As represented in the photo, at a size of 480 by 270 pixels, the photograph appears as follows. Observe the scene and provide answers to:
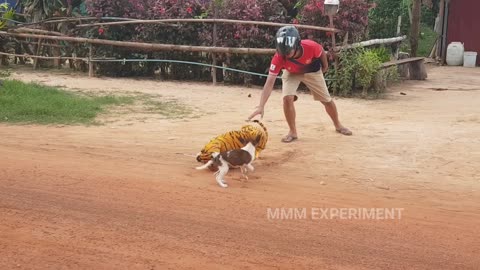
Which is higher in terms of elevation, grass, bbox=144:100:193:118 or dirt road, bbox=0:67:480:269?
grass, bbox=144:100:193:118

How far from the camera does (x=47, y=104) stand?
895 cm

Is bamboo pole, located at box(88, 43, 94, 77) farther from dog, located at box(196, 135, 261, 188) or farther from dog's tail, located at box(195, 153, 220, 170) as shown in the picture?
dog, located at box(196, 135, 261, 188)

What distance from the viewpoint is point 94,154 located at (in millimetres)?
6305

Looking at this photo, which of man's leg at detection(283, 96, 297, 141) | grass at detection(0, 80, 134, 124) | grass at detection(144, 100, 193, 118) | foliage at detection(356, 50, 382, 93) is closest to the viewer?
man's leg at detection(283, 96, 297, 141)

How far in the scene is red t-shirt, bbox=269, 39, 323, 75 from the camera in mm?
6797

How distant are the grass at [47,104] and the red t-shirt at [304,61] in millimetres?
2786

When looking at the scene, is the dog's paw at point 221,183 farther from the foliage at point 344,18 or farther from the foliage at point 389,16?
the foliage at point 389,16

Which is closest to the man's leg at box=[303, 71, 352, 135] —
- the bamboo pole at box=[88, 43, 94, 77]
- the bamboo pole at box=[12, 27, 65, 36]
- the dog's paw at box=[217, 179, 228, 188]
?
the dog's paw at box=[217, 179, 228, 188]

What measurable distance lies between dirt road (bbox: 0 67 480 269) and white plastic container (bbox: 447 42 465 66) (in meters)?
9.22

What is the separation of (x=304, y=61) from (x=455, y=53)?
11.6m

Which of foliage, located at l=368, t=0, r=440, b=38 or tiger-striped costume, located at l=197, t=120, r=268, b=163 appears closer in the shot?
tiger-striped costume, located at l=197, t=120, r=268, b=163

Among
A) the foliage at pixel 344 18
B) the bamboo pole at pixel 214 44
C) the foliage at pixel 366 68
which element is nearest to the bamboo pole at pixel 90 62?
the bamboo pole at pixel 214 44

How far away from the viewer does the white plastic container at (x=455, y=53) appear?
17219 millimetres

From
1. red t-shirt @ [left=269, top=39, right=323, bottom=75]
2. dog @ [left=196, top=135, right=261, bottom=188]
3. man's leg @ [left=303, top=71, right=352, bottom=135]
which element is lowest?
dog @ [left=196, top=135, right=261, bottom=188]
